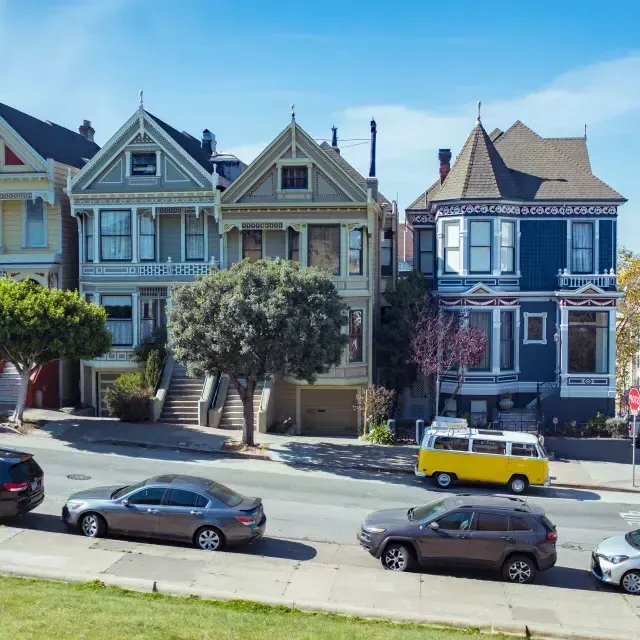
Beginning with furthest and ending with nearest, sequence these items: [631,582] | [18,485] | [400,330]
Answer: [400,330] → [18,485] → [631,582]

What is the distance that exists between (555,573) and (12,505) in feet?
36.1

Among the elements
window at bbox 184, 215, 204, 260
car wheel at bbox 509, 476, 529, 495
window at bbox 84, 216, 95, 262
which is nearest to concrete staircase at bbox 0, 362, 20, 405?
window at bbox 84, 216, 95, 262

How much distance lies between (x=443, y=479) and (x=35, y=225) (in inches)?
806

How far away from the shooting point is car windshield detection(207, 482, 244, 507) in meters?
16.1

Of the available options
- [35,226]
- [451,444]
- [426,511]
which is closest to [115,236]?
[35,226]

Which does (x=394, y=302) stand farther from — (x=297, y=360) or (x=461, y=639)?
(x=461, y=639)

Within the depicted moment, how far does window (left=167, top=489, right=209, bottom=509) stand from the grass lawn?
3.12 meters

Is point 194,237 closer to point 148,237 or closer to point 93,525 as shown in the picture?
point 148,237

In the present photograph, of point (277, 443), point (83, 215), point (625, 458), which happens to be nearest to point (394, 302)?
point (277, 443)

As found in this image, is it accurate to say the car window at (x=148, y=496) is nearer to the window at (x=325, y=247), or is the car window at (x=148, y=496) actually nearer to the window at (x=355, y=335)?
the window at (x=355, y=335)

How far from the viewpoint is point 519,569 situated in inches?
598

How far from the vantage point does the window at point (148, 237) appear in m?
32.9

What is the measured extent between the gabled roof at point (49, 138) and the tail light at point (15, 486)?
2002 centimetres

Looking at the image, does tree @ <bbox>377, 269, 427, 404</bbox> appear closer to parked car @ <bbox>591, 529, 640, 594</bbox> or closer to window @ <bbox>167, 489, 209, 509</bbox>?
parked car @ <bbox>591, 529, 640, 594</bbox>
